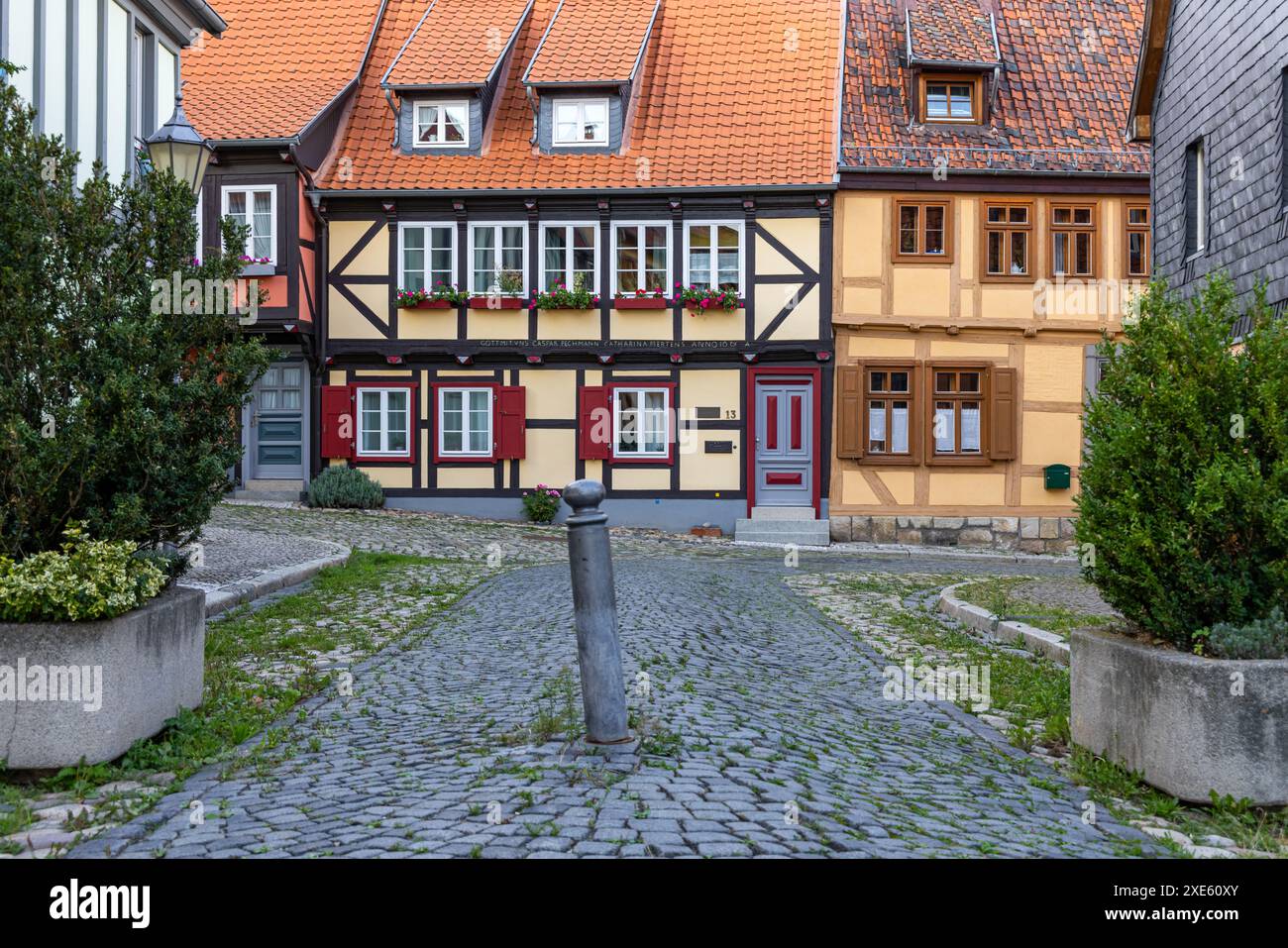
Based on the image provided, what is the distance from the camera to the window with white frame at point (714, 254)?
21.0m

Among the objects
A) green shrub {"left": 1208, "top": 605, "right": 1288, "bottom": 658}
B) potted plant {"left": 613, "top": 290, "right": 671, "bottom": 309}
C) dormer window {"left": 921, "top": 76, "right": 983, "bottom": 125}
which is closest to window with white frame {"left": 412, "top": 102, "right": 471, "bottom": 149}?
potted plant {"left": 613, "top": 290, "right": 671, "bottom": 309}

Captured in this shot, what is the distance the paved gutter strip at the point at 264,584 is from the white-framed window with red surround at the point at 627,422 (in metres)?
8.43

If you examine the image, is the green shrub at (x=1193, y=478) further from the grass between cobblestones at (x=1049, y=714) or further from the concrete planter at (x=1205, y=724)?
the grass between cobblestones at (x=1049, y=714)

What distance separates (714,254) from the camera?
2102cm

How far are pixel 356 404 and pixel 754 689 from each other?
16.0 meters

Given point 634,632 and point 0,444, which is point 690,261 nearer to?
point 634,632

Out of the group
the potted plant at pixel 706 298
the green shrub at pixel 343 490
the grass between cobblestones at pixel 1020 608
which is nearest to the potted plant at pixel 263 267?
the green shrub at pixel 343 490

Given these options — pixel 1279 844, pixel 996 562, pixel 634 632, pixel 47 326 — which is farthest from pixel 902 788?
pixel 996 562

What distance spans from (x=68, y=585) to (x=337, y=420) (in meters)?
16.8

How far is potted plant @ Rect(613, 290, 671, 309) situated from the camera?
20797 mm

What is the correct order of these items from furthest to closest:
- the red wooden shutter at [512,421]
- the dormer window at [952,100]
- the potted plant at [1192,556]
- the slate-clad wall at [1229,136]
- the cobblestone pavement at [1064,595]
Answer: the dormer window at [952,100]
the red wooden shutter at [512,421]
the slate-clad wall at [1229,136]
the cobblestone pavement at [1064,595]
the potted plant at [1192,556]

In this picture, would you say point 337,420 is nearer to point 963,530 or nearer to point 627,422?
point 627,422

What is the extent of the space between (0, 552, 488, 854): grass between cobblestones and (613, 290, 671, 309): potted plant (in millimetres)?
8451

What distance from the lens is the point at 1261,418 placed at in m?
5.20
